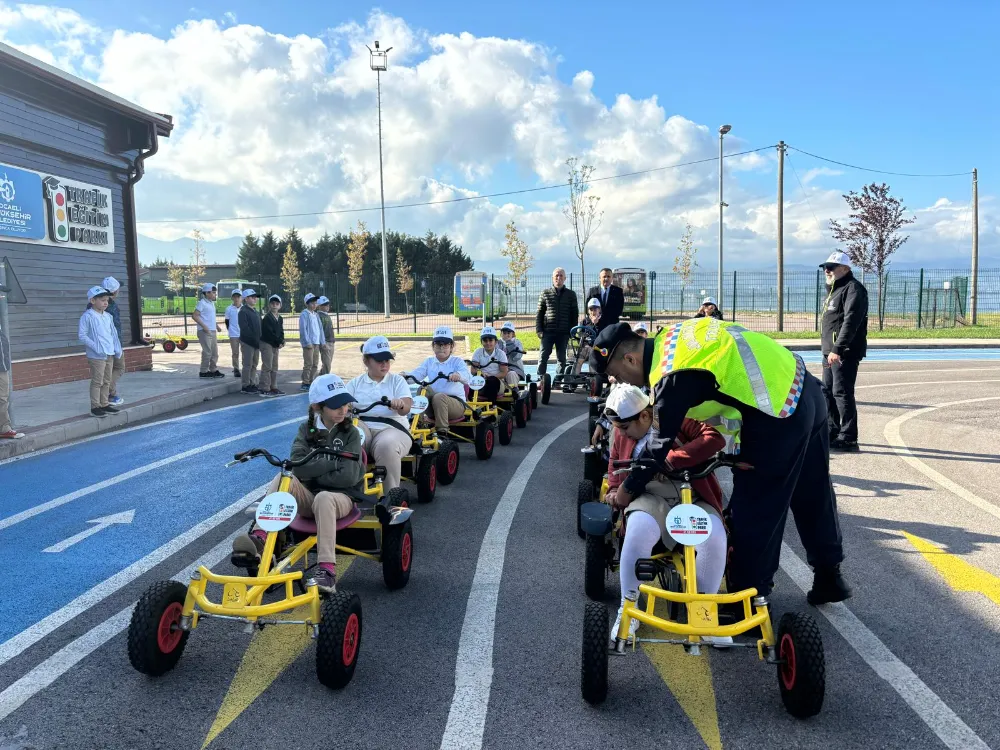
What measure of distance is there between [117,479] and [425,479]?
3.33 meters

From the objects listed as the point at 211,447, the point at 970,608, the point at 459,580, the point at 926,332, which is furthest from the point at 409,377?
the point at 926,332

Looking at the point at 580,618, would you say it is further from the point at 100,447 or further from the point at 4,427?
the point at 4,427

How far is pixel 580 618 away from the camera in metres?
3.97

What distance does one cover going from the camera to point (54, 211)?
47.5 feet

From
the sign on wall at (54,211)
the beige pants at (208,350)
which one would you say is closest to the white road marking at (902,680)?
the beige pants at (208,350)

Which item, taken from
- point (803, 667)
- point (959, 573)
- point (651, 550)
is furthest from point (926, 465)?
point (803, 667)

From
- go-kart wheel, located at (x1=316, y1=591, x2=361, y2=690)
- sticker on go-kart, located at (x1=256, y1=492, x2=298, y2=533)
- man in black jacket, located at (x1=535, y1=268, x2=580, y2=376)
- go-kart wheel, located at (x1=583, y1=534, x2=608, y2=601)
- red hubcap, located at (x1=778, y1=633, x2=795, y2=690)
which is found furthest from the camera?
man in black jacket, located at (x1=535, y1=268, x2=580, y2=376)

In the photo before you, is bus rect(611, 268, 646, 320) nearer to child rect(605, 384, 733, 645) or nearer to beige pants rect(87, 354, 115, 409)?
beige pants rect(87, 354, 115, 409)

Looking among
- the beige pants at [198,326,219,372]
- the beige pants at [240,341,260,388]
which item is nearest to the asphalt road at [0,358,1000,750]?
the beige pants at [240,341,260,388]

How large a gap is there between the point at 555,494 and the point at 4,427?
6.72 m

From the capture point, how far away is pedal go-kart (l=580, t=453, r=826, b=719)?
2908mm

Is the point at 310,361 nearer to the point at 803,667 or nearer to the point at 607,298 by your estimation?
the point at 607,298

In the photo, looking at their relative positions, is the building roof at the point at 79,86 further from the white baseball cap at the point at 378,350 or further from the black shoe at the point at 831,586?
the black shoe at the point at 831,586

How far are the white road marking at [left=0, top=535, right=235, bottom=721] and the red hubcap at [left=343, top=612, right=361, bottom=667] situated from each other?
1377 millimetres
